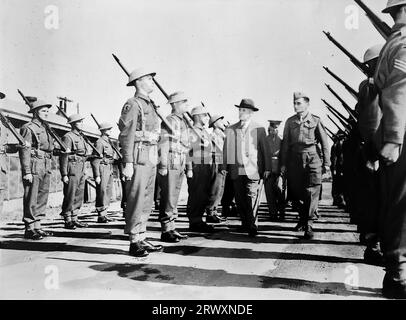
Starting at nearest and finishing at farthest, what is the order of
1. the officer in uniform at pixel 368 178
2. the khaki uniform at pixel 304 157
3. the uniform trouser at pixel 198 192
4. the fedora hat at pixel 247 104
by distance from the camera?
the officer in uniform at pixel 368 178 → the khaki uniform at pixel 304 157 → the fedora hat at pixel 247 104 → the uniform trouser at pixel 198 192

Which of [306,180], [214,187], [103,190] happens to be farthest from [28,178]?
[306,180]

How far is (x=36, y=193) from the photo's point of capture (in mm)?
6781

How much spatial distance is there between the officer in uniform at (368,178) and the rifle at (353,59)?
0.14 meters

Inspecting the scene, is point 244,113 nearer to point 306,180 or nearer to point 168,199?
point 306,180

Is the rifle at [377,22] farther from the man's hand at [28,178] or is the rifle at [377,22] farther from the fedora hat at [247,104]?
the man's hand at [28,178]

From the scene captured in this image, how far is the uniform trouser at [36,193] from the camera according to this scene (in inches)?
260

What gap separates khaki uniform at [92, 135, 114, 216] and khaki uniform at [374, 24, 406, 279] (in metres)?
7.00

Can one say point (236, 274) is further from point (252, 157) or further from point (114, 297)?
point (252, 157)

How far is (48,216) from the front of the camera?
33.8 ft

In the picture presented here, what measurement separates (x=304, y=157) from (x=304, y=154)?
0.18ft

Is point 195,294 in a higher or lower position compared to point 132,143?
lower

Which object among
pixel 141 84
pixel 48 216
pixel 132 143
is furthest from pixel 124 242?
pixel 48 216

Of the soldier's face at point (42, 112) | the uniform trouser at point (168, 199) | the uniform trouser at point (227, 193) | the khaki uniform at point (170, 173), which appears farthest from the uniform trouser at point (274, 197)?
the soldier's face at point (42, 112)

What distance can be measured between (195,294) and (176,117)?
3757mm
